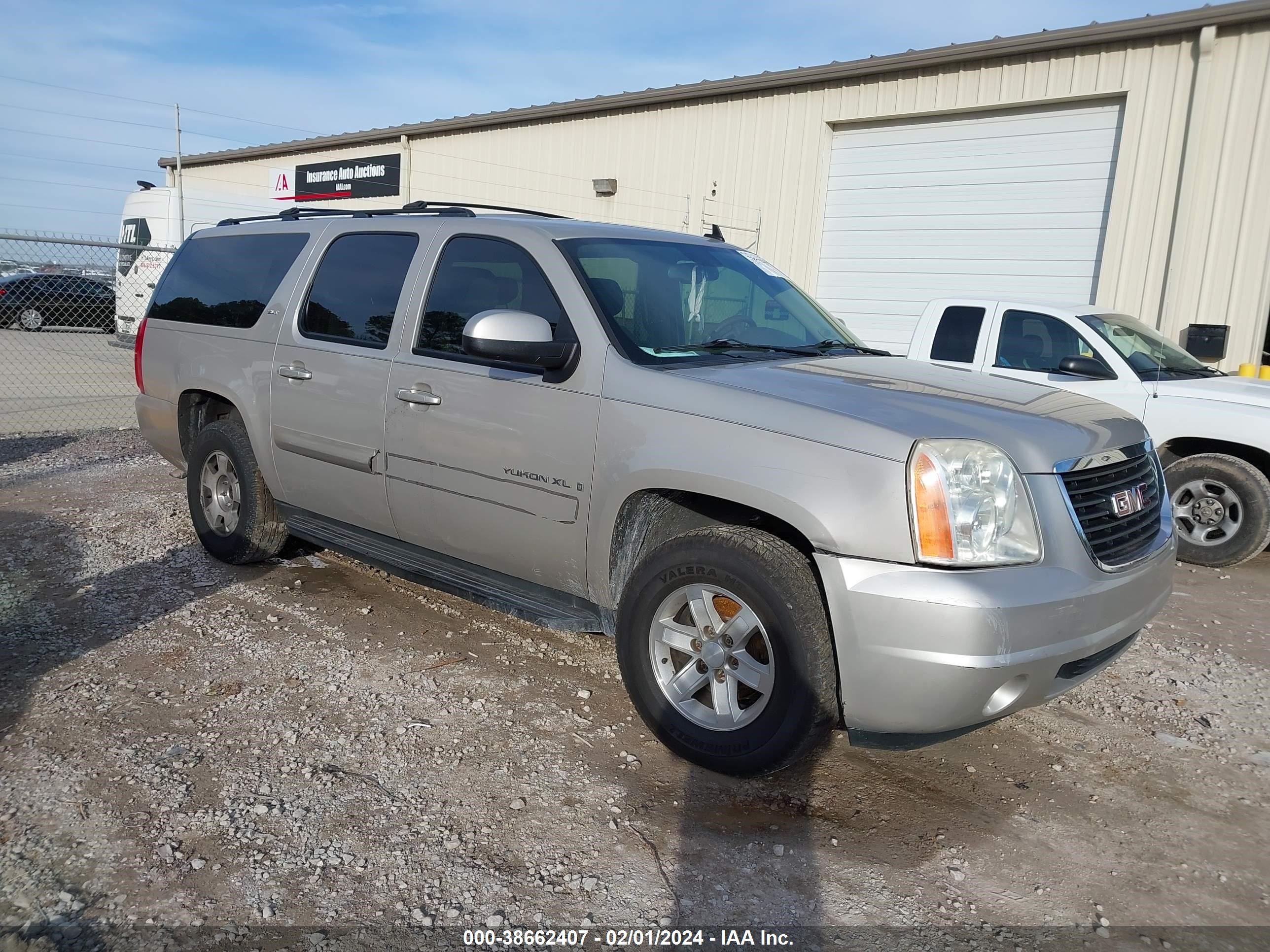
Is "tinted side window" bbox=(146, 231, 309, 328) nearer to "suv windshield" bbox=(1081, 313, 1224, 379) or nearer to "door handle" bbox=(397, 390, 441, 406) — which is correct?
"door handle" bbox=(397, 390, 441, 406)

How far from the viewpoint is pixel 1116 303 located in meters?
10.8

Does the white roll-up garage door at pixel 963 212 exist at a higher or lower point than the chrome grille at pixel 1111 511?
higher

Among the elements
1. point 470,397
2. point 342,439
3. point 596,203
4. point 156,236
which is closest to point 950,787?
point 470,397

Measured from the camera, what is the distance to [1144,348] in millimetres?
7539

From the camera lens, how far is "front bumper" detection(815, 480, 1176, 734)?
2826 mm

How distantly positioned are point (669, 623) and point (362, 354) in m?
2.01

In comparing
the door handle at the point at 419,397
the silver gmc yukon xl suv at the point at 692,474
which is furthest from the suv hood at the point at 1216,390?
the door handle at the point at 419,397

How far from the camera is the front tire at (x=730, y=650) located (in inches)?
121

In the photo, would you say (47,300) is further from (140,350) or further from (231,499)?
(231,499)

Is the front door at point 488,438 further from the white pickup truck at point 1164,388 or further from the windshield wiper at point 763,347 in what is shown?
the white pickup truck at point 1164,388

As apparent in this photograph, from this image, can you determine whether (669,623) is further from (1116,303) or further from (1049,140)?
(1049,140)

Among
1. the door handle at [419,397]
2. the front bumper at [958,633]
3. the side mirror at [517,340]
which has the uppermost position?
the side mirror at [517,340]

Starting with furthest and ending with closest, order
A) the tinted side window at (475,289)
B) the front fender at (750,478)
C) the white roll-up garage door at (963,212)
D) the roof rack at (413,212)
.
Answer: the white roll-up garage door at (963,212), the roof rack at (413,212), the tinted side window at (475,289), the front fender at (750,478)

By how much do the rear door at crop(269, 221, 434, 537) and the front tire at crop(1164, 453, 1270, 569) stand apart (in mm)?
5502
